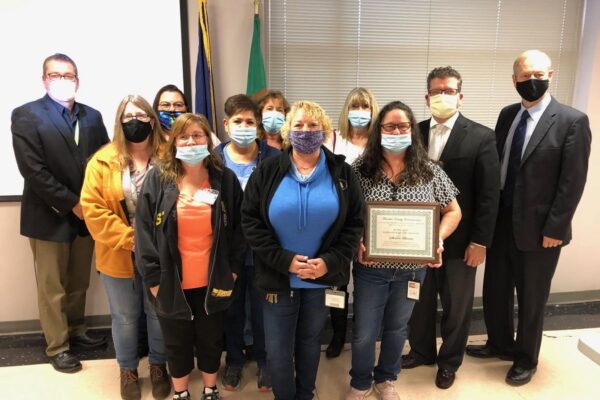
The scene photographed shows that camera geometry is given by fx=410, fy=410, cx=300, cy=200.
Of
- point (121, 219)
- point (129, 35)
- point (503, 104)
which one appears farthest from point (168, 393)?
point (503, 104)

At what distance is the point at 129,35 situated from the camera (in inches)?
115

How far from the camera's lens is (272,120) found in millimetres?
2494

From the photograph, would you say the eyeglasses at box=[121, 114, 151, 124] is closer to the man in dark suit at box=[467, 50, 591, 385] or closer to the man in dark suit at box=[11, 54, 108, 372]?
the man in dark suit at box=[11, 54, 108, 372]

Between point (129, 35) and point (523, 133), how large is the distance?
271cm

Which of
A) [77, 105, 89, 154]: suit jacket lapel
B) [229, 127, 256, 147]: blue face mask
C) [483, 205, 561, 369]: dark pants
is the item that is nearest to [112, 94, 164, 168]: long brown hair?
[229, 127, 256, 147]: blue face mask

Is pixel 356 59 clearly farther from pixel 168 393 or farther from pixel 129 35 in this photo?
pixel 168 393

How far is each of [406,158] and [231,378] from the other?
65.1 inches

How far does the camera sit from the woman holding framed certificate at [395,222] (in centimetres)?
200

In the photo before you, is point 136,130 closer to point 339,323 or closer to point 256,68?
point 256,68

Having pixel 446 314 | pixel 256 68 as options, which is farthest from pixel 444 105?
pixel 256 68

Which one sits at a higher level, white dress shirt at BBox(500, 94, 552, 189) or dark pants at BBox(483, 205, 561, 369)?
white dress shirt at BBox(500, 94, 552, 189)

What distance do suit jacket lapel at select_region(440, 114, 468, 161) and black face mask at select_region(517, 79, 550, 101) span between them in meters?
0.44

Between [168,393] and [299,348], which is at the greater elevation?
[299,348]

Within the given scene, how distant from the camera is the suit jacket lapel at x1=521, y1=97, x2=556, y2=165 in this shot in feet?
7.78
